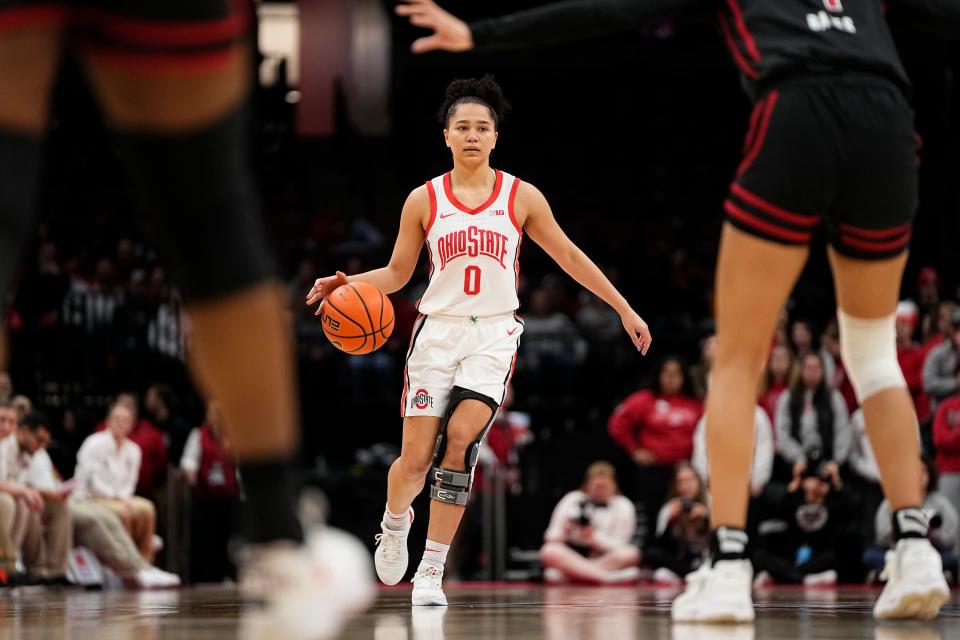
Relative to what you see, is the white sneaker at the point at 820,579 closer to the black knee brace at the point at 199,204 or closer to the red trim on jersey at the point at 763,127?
the red trim on jersey at the point at 763,127

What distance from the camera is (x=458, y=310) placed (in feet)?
18.8

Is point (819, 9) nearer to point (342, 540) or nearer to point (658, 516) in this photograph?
point (342, 540)

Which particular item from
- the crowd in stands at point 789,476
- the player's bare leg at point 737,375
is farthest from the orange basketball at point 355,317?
the crowd in stands at point 789,476

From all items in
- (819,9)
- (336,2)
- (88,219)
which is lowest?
(819,9)

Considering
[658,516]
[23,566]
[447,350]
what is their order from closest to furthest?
[447,350] < [23,566] < [658,516]

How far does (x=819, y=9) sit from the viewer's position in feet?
13.1

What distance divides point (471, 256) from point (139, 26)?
12.4 feet

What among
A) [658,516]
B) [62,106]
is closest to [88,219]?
[62,106]

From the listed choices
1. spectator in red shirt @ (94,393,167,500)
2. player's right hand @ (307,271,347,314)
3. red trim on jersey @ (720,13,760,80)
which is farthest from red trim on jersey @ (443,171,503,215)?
spectator in red shirt @ (94,393,167,500)

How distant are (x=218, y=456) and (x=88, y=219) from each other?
6.32 m

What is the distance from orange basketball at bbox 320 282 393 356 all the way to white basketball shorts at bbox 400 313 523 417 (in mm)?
181

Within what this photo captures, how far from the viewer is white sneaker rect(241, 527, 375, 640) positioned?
77.9 inches

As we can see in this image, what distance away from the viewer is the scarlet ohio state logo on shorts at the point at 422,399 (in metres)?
5.65

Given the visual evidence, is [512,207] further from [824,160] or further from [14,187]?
[14,187]
